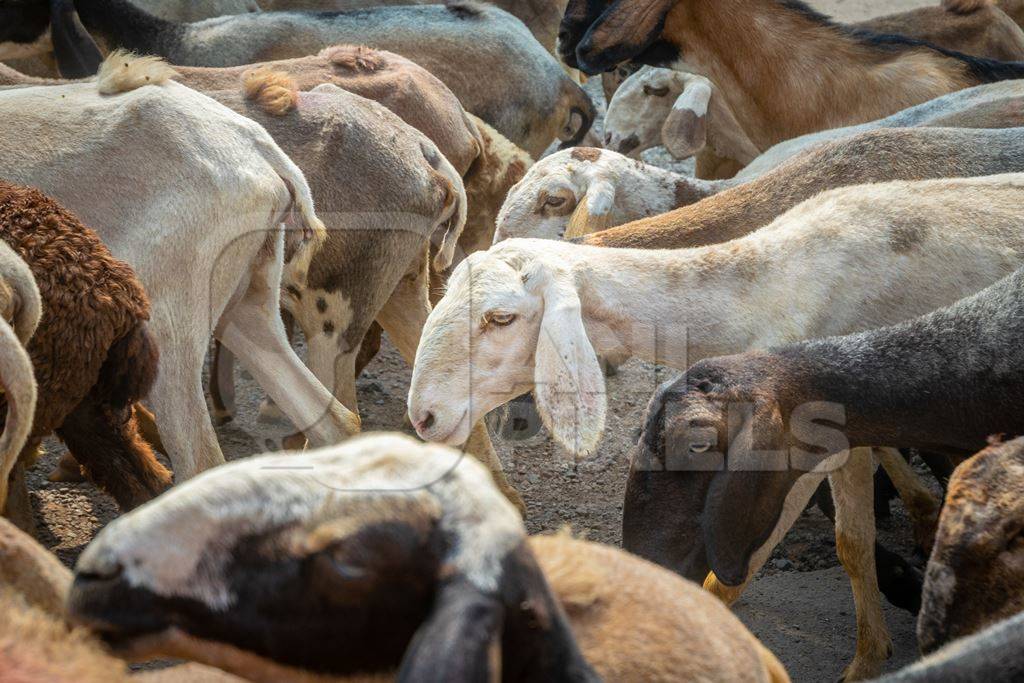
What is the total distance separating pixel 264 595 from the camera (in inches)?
80.0

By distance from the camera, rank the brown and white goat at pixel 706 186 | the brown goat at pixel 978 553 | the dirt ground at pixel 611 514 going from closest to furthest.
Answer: the brown goat at pixel 978 553
the dirt ground at pixel 611 514
the brown and white goat at pixel 706 186

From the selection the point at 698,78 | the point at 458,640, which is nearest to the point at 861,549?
the point at 458,640

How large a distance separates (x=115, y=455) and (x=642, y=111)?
4747 millimetres

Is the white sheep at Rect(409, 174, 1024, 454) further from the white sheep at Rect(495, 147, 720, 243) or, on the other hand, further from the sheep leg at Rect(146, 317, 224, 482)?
the white sheep at Rect(495, 147, 720, 243)

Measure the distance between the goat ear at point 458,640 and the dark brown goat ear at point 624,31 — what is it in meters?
5.25

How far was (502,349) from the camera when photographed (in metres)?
3.91

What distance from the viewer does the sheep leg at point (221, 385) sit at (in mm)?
6500

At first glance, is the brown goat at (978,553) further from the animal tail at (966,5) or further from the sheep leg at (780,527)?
the animal tail at (966,5)

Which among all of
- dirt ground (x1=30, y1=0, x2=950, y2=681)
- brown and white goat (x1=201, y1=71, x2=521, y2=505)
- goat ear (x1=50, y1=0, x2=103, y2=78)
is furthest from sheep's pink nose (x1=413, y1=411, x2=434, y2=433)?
goat ear (x1=50, y1=0, x2=103, y2=78)

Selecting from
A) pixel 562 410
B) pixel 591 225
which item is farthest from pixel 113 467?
pixel 591 225

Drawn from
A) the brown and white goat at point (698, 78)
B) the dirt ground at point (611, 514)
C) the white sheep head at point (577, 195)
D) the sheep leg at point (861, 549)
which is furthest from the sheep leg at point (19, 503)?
the brown and white goat at point (698, 78)

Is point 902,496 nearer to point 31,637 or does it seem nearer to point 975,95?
point 975,95

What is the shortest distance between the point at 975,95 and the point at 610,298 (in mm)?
2824

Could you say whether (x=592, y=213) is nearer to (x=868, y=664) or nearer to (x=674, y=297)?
(x=674, y=297)
